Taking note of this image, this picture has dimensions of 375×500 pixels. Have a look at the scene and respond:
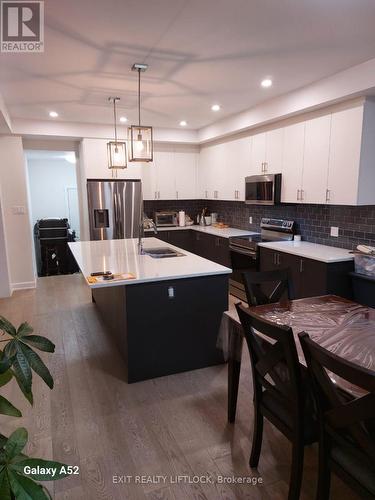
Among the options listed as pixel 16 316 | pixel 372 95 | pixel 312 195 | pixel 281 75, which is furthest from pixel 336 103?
pixel 16 316

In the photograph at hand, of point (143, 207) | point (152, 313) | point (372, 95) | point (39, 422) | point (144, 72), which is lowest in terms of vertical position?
point (39, 422)

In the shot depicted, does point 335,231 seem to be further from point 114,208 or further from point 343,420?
point 114,208

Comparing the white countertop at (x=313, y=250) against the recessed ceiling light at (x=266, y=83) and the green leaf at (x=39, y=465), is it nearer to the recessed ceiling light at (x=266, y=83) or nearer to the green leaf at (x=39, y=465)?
the recessed ceiling light at (x=266, y=83)

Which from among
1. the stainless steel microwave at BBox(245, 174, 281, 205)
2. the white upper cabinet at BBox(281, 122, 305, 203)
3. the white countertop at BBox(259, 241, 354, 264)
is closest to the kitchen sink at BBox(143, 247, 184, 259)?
the white countertop at BBox(259, 241, 354, 264)

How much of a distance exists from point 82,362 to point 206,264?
1.40 metres

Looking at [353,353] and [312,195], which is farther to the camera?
[312,195]

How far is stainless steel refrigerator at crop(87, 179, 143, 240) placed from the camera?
211 inches

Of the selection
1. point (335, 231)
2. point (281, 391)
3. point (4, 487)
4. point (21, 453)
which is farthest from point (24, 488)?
point (335, 231)

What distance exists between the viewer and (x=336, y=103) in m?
3.34

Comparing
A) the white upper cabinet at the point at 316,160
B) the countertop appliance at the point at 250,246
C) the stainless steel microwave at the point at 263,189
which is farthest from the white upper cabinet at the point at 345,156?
the countertop appliance at the point at 250,246

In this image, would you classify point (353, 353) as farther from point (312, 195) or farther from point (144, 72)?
point (144, 72)

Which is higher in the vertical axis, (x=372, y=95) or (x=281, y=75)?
(x=281, y=75)

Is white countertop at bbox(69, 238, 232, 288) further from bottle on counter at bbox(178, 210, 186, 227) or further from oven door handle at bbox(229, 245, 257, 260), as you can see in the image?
bottle on counter at bbox(178, 210, 186, 227)

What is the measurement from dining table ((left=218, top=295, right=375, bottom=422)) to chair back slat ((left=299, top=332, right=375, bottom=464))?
0.26ft
